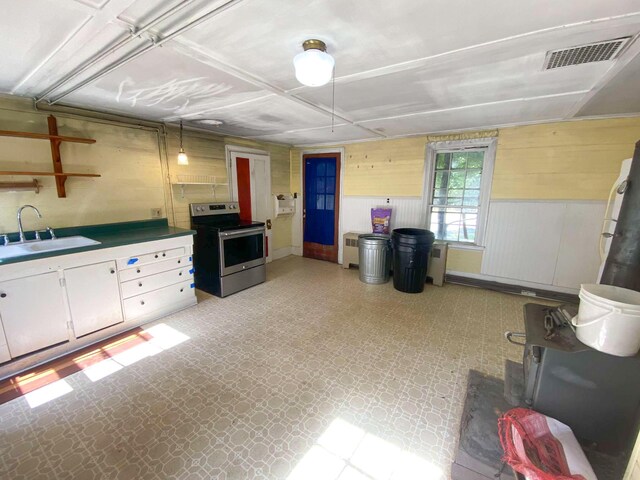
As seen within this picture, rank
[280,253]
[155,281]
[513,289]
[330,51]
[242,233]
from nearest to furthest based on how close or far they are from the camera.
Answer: [330,51] < [155,281] < [242,233] < [513,289] < [280,253]

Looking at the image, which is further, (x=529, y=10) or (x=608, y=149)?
(x=608, y=149)

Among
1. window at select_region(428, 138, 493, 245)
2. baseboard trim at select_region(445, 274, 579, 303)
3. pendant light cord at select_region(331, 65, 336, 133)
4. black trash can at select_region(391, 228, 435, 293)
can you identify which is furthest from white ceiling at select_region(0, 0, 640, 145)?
baseboard trim at select_region(445, 274, 579, 303)

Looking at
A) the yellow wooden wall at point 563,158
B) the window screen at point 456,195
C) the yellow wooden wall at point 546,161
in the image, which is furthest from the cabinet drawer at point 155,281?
the yellow wooden wall at point 563,158

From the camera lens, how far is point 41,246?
248 cm

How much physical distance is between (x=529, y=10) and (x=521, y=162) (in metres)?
2.87

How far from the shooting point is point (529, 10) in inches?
47.3

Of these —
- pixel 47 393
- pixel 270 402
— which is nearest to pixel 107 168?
pixel 47 393

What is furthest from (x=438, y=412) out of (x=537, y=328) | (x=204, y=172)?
(x=204, y=172)

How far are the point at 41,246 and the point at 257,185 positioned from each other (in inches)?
116

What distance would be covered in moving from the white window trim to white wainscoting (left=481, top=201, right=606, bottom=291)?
0.10 meters

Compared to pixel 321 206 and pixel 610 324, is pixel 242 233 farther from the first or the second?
pixel 610 324

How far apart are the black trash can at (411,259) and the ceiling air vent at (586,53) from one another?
2.18 m

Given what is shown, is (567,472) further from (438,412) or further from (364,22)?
(364,22)

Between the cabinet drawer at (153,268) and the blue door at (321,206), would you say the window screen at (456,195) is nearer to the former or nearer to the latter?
the blue door at (321,206)
